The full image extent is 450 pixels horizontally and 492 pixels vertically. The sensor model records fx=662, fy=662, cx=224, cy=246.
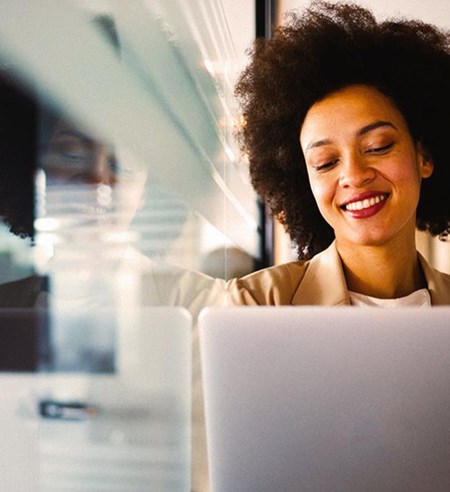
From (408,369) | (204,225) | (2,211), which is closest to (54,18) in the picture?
(2,211)

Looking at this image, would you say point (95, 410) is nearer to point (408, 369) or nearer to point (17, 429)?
point (17, 429)

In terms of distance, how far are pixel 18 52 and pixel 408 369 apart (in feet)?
3.52

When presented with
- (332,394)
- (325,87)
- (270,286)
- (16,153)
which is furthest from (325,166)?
(332,394)

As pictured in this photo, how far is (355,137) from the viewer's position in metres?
1.49

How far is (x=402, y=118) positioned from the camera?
1544 mm

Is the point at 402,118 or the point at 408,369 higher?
the point at 402,118

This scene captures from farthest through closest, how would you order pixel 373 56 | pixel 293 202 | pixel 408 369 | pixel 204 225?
pixel 204 225
pixel 293 202
pixel 373 56
pixel 408 369

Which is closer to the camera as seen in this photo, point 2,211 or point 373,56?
point 2,211

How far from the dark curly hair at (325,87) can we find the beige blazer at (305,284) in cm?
14

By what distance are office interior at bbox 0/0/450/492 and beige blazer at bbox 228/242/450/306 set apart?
0.14 m

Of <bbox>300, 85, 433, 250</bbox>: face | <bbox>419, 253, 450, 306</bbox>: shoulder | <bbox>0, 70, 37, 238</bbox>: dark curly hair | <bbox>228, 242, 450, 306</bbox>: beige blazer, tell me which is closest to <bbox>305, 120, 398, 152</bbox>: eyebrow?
<bbox>300, 85, 433, 250</bbox>: face

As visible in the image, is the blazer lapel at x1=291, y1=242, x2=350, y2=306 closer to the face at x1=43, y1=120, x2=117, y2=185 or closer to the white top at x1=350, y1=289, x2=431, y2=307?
the white top at x1=350, y1=289, x2=431, y2=307

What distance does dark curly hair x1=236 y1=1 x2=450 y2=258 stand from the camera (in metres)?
1.54

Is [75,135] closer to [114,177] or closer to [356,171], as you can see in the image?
[114,177]
